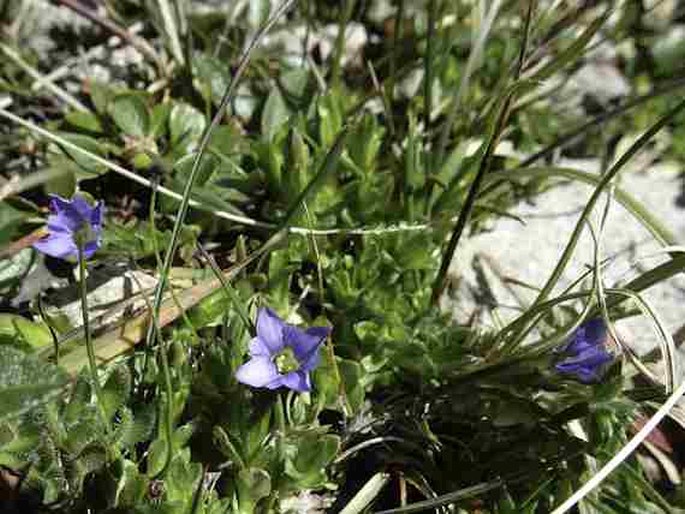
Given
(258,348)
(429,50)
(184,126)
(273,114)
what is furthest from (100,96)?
(258,348)

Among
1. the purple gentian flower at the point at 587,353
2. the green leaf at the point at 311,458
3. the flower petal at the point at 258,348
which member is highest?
the purple gentian flower at the point at 587,353

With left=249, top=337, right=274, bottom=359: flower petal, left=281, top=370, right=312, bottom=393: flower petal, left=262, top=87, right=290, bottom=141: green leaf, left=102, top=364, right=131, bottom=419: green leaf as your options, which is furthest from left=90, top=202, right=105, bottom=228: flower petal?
left=262, top=87, right=290, bottom=141: green leaf

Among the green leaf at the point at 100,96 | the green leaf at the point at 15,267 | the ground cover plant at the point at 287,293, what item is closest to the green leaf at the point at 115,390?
the ground cover plant at the point at 287,293

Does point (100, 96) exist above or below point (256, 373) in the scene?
above

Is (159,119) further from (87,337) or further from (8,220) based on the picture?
(87,337)

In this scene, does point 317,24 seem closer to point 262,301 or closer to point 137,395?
point 262,301

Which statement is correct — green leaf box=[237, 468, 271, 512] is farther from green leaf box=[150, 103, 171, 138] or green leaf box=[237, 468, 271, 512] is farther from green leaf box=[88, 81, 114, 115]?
green leaf box=[88, 81, 114, 115]

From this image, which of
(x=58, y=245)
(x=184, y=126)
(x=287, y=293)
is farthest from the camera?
(x=184, y=126)

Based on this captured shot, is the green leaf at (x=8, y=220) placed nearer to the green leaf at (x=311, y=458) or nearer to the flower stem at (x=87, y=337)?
the flower stem at (x=87, y=337)
